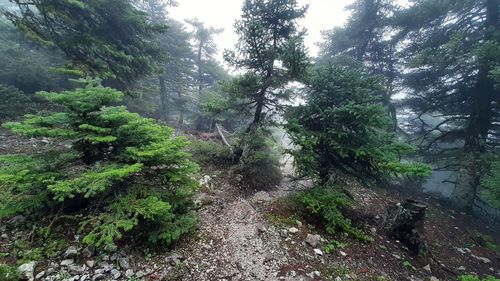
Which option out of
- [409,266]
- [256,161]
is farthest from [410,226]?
Answer: [256,161]

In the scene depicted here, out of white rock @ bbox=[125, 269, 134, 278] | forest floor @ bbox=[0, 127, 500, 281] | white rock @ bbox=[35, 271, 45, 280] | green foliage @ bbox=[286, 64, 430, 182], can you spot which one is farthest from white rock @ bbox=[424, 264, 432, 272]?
white rock @ bbox=[35, 271, 45, 280]

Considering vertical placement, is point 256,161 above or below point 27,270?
above

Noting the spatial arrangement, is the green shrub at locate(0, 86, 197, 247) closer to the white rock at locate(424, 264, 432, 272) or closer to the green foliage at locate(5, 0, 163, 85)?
the green foliage at locate(5, 0, 163, 85)

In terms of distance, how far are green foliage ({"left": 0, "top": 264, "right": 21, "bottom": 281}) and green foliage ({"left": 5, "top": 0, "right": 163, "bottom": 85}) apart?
777 centimetres

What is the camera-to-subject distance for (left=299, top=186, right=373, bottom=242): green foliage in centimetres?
693

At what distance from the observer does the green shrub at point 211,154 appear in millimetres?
10758

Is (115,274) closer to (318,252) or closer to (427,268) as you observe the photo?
(318,252)

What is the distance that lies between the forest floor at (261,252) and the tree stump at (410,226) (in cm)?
35

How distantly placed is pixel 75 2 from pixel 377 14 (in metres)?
18.0

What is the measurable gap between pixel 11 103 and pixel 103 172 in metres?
9.44

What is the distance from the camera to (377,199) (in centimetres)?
1120

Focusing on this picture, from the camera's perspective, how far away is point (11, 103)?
10109 millimetres

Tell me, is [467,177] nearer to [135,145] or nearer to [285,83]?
[285,83]

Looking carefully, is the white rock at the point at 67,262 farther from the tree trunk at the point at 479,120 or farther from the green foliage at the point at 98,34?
the tree trunk at the point at 479,120
